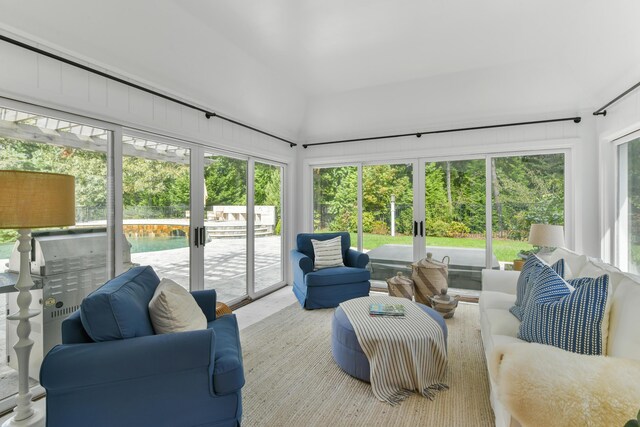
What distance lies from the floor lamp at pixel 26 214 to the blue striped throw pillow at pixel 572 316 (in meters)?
2.54

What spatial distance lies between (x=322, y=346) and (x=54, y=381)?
6.38 feet

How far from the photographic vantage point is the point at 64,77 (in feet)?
7.38

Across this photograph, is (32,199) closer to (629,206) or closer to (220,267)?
(220,267)

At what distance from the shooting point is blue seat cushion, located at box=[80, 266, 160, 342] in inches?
58.9

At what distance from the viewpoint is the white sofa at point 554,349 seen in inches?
48.7

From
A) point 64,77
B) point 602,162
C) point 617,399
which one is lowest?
point 617,399

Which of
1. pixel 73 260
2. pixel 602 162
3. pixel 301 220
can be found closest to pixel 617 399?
pixel 73 260

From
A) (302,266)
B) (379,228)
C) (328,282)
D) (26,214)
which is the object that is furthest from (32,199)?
(379,228)

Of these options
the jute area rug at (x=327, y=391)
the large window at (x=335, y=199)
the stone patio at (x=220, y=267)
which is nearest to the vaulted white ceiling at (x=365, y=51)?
the large window at (x=335, y=199)

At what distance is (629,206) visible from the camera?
10.5 ft

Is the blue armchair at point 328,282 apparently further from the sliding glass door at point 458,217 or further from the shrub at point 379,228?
the sliding glass door at point 458,217

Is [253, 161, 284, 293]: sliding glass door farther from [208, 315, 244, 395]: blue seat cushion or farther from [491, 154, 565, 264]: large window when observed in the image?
[491, 154, 565, 264]: large window

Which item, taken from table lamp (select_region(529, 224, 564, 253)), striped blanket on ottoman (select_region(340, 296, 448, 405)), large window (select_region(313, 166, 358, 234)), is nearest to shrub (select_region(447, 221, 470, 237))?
table lamp (select_region(529, 224, 564, 253))

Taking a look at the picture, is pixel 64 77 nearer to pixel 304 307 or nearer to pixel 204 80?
pixel 204 80
